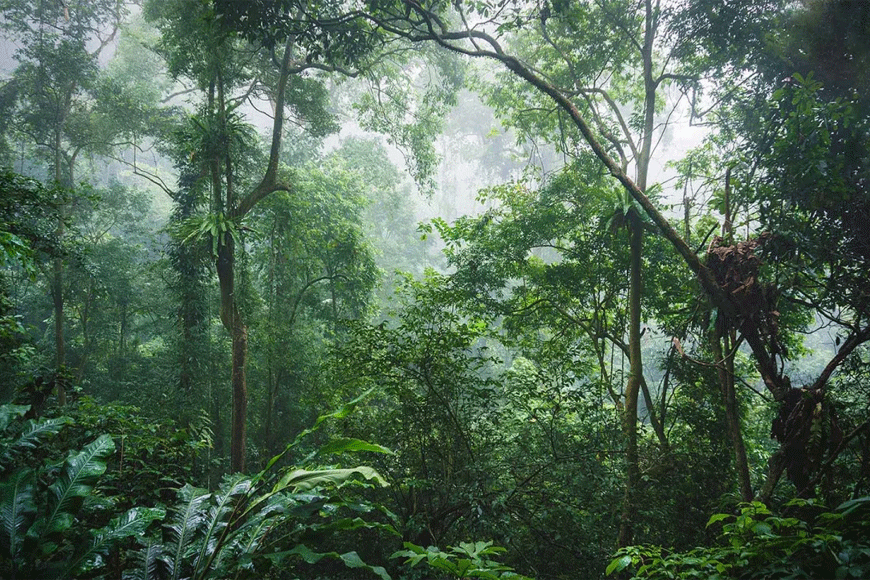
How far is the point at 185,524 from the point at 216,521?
0.37 ft

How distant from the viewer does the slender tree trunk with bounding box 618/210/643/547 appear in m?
3.91

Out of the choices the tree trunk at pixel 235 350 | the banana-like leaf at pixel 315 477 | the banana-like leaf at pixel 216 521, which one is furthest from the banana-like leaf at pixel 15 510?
the tree trunk at pixel 235 350

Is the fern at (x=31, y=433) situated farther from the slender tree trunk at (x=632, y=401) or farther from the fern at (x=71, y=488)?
the slender tree trunk at (x=632, y=401)

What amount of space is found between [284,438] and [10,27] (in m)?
9.88

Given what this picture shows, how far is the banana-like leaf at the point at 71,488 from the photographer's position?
1488 mm

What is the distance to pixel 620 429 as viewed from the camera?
454 cm

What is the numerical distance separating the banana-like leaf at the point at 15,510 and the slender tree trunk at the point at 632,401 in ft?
13.0

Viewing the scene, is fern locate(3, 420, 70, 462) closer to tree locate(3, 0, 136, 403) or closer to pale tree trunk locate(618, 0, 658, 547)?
pale tree trunk locate(618, 0, 658, 547)

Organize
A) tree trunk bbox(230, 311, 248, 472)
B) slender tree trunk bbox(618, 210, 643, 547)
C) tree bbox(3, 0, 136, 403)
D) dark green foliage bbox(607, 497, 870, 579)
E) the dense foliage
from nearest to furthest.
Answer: dark green foliage bbox(607, 497, 870, 579), the dense foliage, slender tree trunk bbox(618, 210, 643, 547), tree trunk bbox(230, 311, 248, 472), tree bbox(3, 0, 136, 403)

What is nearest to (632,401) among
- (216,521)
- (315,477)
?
(315,477)

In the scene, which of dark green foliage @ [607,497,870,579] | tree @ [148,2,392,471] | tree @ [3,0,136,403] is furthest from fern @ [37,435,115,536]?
tree @ [3,0,136,403]

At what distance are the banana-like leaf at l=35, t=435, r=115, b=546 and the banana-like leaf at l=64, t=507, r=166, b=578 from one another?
107 millimetres

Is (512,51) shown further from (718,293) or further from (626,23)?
(718,293)

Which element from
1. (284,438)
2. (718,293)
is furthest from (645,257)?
(284,438)
